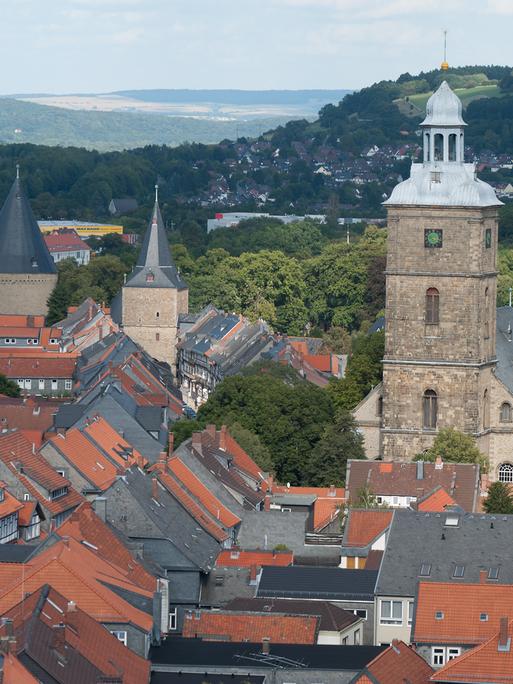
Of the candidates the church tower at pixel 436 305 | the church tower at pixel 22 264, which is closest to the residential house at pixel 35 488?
the church tower at pixel 436 305

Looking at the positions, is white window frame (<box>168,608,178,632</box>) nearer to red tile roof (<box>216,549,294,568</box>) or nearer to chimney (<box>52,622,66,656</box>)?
red tile roof (<box>216,549,294,568</box>)

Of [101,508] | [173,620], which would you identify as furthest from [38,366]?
[173,620]

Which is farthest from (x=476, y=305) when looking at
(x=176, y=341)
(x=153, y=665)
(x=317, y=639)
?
(x=176, y=341)

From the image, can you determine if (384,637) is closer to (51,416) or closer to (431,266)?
Result: (431,266)

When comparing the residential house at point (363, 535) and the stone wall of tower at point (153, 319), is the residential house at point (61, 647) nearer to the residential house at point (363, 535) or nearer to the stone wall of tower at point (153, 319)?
the residential house at point (363, 535)

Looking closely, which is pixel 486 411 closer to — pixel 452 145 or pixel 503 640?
→ pixel 452 145
